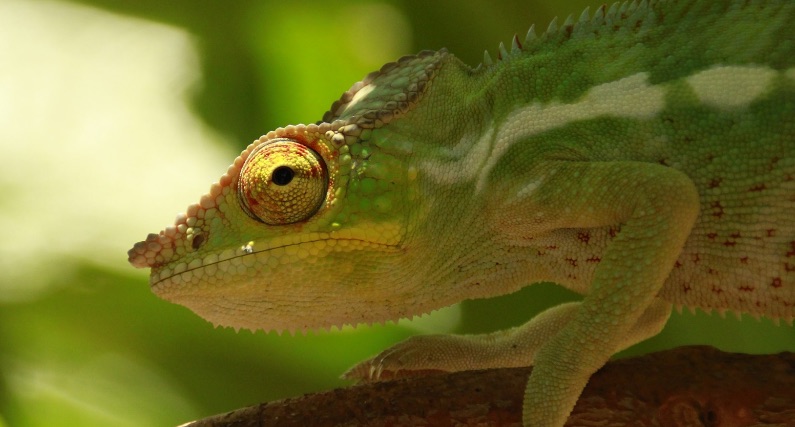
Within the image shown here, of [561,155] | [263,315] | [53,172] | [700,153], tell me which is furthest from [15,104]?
[700,153]

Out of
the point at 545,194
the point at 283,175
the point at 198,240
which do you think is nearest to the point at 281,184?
the point at 283,175

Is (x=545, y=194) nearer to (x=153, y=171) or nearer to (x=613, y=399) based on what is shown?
(x=613, y=399)

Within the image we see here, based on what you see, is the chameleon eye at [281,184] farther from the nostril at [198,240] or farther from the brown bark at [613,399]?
the brown bark at [613,399]

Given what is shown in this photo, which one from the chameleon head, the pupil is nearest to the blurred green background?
the chameleon head

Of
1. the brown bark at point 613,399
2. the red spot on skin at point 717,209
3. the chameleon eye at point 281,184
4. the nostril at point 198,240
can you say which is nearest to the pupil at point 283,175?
the chameleon eye at point 281,184

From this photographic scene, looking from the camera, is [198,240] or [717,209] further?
[198,240]

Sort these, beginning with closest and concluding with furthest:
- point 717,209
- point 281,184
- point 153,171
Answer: point 717,209, point 281,184, point 153,171

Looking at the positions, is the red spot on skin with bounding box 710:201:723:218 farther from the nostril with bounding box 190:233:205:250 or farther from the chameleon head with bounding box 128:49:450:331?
the nostril with bounding box 190:233:205:250
